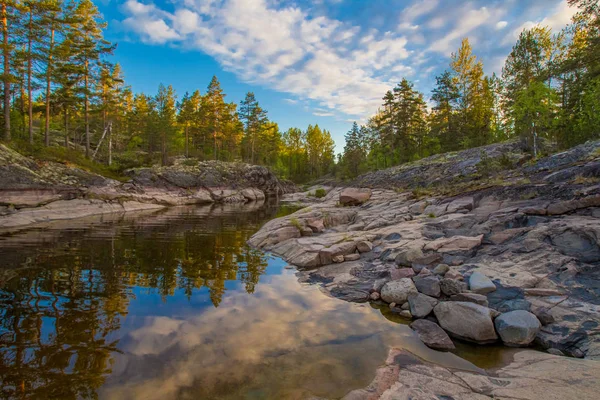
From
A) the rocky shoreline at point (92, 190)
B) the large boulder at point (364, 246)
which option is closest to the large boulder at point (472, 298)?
the large boulder at point (364, 246)

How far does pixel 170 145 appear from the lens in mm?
49688

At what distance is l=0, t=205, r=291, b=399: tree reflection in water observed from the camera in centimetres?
438

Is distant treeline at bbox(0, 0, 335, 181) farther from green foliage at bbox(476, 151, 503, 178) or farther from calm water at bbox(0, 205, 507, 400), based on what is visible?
green foliage at bbox(476, 151, 503, 178)

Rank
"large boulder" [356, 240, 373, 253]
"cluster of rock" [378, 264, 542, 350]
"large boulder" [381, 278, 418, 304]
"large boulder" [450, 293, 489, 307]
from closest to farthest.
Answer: "cluster of rock" [378, 264, 542, 350]
"large boulder" [450, 293, 489, 307]
"large boulder" [381, 278, 418, 304]
"large boulder" [356, 240, 373, 253]

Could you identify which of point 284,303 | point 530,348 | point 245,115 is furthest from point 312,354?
point 245,115

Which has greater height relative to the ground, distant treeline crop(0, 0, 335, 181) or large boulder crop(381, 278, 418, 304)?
distant treeline crop(0, 0, 335, 181)

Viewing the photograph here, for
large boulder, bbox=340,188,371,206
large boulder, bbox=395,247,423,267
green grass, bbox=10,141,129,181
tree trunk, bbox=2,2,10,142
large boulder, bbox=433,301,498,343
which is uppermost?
tree trunk, bbox=2,2,10,142

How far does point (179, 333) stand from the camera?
570 centimetres

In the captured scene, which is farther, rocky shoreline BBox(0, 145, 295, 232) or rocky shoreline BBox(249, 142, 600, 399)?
rocky shoreline BBox(0, 145, 295, 232)

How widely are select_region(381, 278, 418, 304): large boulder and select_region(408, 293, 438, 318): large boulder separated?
0.27 m

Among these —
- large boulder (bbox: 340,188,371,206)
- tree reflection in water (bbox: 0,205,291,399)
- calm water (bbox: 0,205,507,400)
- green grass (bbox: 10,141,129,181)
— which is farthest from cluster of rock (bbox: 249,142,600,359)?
green grass (bbox: 10,141,129,181)

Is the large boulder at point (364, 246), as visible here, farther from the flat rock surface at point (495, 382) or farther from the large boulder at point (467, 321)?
the flat rock surface at point (495, 382)

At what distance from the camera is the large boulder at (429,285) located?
6906 mm

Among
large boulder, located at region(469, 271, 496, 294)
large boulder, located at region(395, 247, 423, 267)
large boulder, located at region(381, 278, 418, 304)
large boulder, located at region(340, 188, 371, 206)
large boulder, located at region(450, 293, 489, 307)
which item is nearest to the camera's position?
large boulder, located at region(450, 293, 489, 307)
